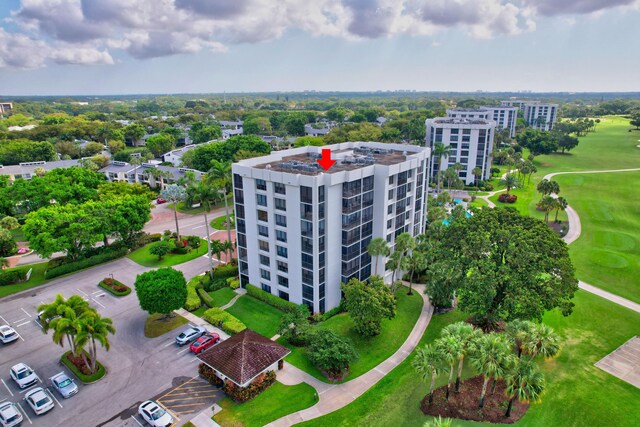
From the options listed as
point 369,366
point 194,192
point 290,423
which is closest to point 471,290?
point 369,366

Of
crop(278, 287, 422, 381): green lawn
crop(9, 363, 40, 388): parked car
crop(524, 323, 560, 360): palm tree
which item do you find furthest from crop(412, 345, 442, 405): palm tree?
crop(9, 363, 40, 388): parked car

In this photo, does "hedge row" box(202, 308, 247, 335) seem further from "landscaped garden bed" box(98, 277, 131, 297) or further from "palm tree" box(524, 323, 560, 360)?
"palm tree" box(524, 323, 560, 360)

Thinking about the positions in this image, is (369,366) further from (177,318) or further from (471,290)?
(177,318)

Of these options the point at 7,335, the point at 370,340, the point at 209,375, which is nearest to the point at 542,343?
the point at 370,340

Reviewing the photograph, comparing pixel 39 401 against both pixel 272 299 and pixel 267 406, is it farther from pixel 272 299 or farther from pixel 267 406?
pixel 272 299

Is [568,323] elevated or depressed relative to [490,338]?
depressed

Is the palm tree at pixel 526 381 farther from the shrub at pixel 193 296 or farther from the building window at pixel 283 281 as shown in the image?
the shrub at pixel 193 296

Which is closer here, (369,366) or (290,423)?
(290,423)
